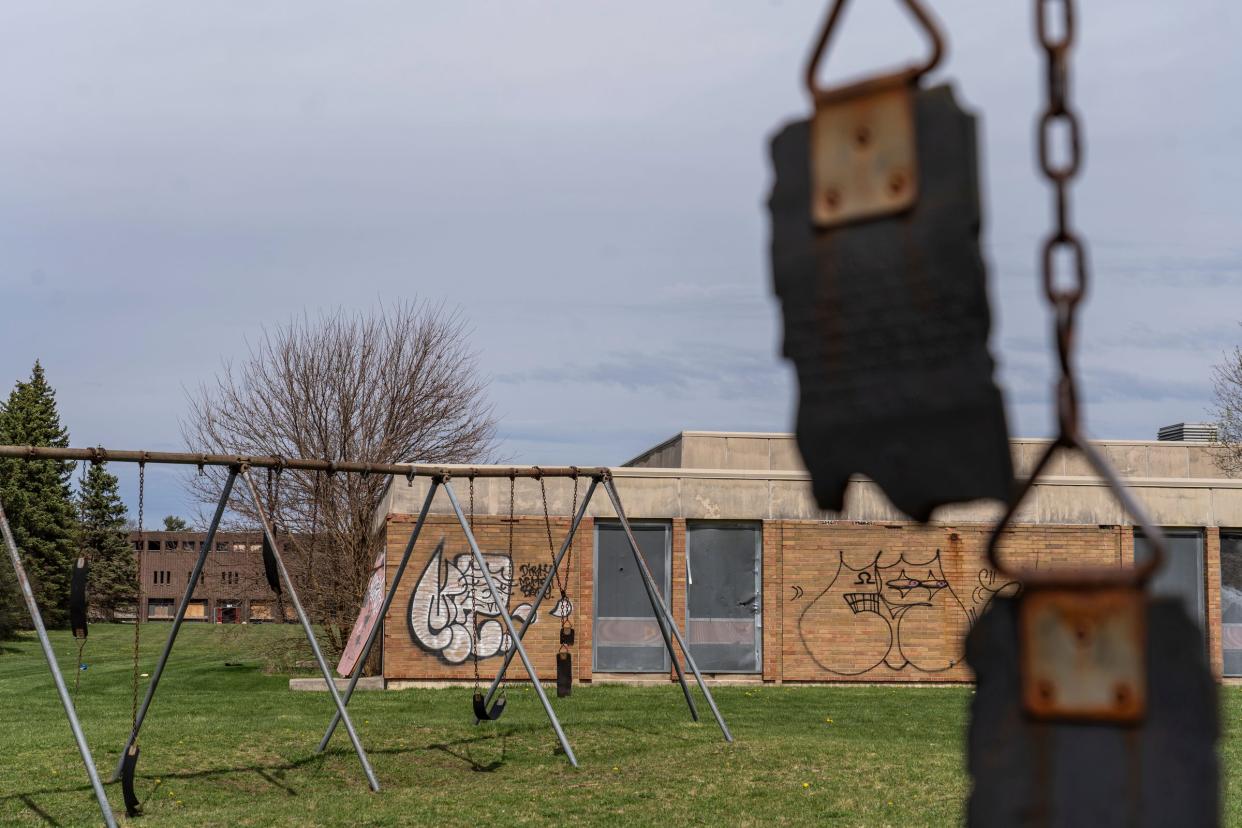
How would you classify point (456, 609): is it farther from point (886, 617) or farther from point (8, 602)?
point (8, 602)

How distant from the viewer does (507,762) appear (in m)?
13.5

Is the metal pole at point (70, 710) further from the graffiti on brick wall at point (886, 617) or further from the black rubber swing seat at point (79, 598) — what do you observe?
the graffiti on brick wall at point (886, 617)

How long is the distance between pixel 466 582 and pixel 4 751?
11.1 metres

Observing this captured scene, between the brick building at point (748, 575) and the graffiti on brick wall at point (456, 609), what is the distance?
27 mm

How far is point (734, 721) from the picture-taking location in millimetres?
17797

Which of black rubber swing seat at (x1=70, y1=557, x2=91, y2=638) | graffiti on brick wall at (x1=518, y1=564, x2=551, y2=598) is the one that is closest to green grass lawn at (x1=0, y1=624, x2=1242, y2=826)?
black rubber swing seat at (x1=70, y1=557, x2=91, y2=638)

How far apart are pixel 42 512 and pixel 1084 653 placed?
60.5 metres

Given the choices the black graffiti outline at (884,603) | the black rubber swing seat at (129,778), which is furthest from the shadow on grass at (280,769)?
the black graffiti outline at (884,603)

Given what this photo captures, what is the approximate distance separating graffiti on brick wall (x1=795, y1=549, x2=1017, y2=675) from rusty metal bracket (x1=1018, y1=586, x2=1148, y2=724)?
23621mm

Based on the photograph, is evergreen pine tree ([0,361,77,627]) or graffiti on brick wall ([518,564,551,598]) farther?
evergreen pine tree ([0,361,77,627])

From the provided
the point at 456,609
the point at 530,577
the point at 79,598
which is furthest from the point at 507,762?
the point at 456,609

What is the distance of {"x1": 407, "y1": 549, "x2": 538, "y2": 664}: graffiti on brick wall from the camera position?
79.6 ft

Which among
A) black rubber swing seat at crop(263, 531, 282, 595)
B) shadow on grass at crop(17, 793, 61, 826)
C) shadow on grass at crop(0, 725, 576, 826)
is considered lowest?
shadow on grass at crop(0, 725, 576, 826)

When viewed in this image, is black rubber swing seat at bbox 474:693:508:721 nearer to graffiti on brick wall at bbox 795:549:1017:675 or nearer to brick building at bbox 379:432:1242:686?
A: brick building at bbox 379:432:1242:686
